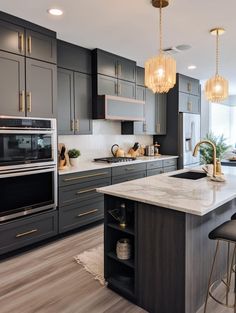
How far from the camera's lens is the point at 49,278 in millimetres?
2463

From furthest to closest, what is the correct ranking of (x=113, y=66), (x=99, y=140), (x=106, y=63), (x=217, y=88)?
(x=99, y=140) → (x=113, y=66) → (x=106, y=63) → (x=217, y=88)

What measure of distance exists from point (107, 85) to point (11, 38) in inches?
65.3

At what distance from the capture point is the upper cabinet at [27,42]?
8.89 ft

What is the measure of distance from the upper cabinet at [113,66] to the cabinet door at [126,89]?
0.08 meters

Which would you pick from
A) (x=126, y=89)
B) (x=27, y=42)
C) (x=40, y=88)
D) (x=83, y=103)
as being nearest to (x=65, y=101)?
(x=83, y=103)

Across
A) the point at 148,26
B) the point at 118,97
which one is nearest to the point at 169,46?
the point at 148,26

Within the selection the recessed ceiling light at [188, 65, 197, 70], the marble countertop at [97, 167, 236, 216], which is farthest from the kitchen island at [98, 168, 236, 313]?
the recessed ceiling light at [188, 65, 197, 70]

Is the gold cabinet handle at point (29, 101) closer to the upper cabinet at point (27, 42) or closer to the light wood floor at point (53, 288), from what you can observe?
the upper cabinet at point (27, 42)

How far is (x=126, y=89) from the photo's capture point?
4.51m

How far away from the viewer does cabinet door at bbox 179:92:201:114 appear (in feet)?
18.0

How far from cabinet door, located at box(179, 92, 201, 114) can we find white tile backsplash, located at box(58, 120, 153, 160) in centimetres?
134

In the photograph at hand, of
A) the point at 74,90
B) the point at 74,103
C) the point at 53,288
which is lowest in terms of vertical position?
the point at 53,288

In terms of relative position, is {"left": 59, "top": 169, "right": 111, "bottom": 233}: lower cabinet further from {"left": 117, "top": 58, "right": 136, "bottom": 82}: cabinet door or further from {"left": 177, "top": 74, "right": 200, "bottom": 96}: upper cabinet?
{"left": 177, "top": 74, "right": 200, "bottom": 96}: upper cabinet

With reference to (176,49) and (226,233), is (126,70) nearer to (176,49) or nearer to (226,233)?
(176,49)
